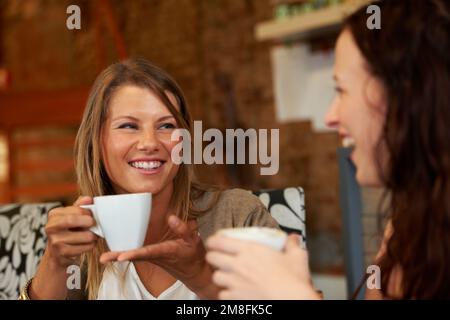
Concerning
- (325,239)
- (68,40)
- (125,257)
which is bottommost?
(325,239)

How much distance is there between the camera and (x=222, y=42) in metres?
3.46

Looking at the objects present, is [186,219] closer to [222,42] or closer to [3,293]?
[3,293]

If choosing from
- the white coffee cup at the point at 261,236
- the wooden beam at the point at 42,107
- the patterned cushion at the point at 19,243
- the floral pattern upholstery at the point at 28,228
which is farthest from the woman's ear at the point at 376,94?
the wooden beam at the point at 42,107

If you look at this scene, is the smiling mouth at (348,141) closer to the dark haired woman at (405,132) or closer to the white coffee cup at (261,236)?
the dark haired woman at (405,132)

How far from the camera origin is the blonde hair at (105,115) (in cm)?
86

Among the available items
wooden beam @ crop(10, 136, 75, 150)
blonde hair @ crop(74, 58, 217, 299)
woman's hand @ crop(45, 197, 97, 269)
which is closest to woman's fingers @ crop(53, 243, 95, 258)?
woman's hand @ crop(45, 197, 97, 269)

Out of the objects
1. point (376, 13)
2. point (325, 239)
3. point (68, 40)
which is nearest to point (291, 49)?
point (325, 239)

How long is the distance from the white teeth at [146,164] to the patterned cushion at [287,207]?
0.23 meters

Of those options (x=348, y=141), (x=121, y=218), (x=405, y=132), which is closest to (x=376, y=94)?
(x=405, y=132)

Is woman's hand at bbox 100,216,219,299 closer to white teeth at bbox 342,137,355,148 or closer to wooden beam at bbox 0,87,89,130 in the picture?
white teeth at bbox 342,137,355,148

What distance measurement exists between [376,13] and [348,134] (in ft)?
0.39

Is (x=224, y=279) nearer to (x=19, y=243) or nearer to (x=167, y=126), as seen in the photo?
(x=167, y=126)

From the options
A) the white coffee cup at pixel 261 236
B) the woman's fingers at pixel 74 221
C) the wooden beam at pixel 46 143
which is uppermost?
the wooden beam at pixel 46 143

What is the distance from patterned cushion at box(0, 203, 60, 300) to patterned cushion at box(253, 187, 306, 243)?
367mm
